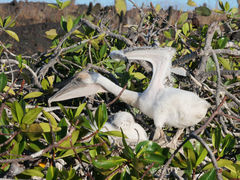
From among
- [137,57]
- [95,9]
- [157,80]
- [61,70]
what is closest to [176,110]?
[157,80]

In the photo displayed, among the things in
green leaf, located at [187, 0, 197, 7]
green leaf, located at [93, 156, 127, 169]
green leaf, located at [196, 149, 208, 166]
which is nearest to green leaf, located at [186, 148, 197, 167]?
green leaf, located at [196, 149, 208, 166]

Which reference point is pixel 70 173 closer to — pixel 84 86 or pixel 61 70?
pixel 84 86

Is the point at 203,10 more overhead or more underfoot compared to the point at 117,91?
more overhead

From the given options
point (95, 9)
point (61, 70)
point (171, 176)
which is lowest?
point (171, 176)

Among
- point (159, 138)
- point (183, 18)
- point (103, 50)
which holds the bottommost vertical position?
point (159, 138)

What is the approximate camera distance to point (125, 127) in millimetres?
1096

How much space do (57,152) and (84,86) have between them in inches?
11.4

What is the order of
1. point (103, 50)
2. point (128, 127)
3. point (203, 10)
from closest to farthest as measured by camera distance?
1. point (128, 127)
2. point (103, 50)
3. point (203, 10)

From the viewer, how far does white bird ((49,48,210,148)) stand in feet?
3.08

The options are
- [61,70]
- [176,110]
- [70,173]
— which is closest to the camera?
[70,173]

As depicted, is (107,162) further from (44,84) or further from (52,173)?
(44,84)

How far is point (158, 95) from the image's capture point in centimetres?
100

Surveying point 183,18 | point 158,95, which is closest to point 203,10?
point 183,18

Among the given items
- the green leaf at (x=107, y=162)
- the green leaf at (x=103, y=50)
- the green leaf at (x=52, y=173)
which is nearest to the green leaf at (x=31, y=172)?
the green leaf at (x=52, y=173)
